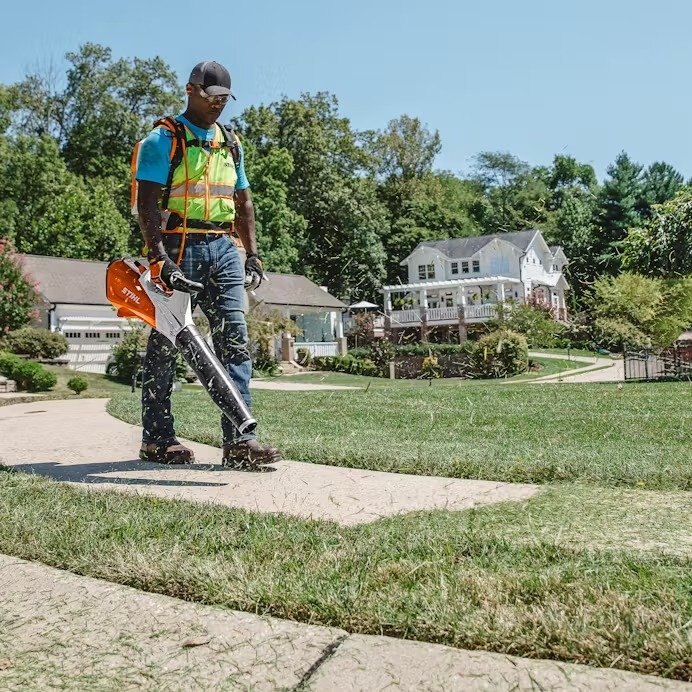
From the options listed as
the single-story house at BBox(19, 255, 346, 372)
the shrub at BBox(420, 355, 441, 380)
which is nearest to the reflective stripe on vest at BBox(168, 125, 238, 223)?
the shrub at BBox(420, 355, 441, 380)

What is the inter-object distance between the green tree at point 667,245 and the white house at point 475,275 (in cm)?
2233

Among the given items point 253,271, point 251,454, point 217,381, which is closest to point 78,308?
point 253,271

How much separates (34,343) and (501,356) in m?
15.9

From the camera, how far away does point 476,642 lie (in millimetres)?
1881

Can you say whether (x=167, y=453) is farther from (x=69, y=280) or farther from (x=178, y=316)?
(x=69, y=280)

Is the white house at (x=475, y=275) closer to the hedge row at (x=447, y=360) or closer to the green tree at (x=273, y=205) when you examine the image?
the green tree at (x=273, y=205)

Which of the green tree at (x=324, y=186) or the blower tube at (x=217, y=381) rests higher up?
the green tree at (x=324, y=186)

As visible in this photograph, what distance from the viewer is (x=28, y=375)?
23.0m

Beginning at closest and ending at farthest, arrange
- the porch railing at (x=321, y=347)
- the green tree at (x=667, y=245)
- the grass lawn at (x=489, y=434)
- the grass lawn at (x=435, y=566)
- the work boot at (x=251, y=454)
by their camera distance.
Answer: the grass lawn at (x=435, y=566) < the grass lawn at (x=489, y=434) < the work boot at (x=251, y=454) < the green tree at (x=667, y=245) < the porch railing at (x=321, y=347)

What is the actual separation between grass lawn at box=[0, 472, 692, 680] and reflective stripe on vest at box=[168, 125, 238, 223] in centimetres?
181

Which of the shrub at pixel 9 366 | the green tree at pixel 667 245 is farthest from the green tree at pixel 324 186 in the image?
the shrub at pixel 9 366

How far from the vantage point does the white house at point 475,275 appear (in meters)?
59.1

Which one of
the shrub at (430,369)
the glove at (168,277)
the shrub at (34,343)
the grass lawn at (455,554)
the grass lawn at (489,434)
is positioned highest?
the glove at (168,277)

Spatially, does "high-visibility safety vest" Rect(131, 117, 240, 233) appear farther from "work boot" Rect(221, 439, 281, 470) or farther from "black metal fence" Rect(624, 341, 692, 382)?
"black metal fence" Rect(624, 341, 692, 382)
